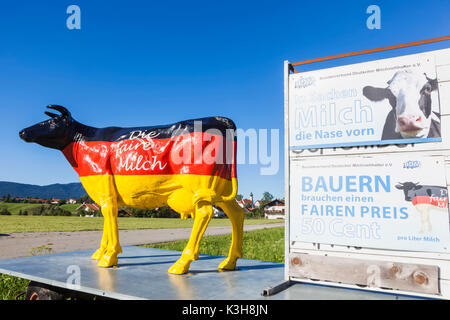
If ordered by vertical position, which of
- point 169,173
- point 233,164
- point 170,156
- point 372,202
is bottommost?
point 372,202

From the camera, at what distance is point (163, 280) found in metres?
4.07

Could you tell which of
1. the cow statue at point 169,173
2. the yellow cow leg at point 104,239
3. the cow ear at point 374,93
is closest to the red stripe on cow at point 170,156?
the cow statue at point 169,173

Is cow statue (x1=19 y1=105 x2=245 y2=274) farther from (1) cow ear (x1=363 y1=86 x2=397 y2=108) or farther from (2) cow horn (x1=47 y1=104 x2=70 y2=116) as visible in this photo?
(1) cow ear (x1=363 y1=86 x2=397 y2=108)

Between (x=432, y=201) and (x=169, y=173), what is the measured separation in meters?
3.40

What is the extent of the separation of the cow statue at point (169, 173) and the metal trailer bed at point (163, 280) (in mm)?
329

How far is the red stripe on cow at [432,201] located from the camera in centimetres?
295

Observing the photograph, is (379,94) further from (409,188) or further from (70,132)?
(70,132)

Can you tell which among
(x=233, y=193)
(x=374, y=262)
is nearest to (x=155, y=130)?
(x=233, y=193)

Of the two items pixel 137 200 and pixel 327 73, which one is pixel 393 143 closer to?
pixel 327 73

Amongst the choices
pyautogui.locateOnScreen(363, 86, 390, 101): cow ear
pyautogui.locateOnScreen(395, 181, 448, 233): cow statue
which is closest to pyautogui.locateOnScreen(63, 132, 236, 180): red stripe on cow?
pyautogui.locateOnScreen(363, 86, 390, 101): cow ear

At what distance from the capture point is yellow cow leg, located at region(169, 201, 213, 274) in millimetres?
4488

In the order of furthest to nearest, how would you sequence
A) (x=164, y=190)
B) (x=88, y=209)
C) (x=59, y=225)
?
1. (x=88, y=209)
2. (x=59, y=225)
3. (x=164, y=190)
